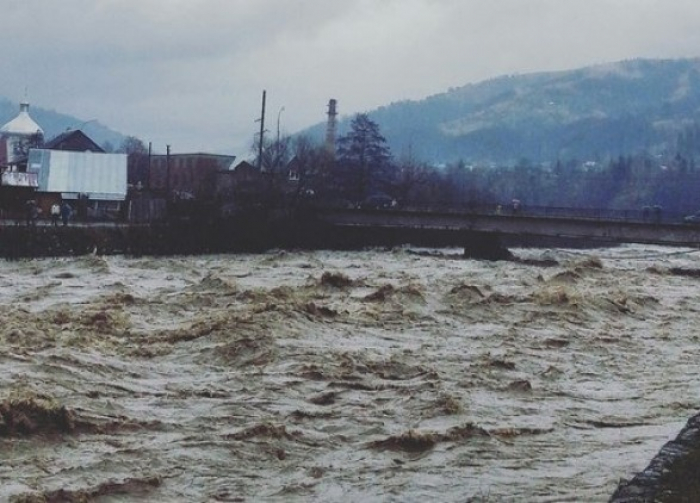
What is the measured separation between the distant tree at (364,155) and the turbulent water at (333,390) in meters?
66.2

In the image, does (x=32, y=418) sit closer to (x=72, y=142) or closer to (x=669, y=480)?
(x=669, y=480)

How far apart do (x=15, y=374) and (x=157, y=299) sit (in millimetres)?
16256

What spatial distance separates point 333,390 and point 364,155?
92.6 m

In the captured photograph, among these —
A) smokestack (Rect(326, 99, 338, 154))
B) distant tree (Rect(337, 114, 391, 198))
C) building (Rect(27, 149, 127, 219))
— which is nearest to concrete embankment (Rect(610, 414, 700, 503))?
building (Rect(27, 149, 127, 219))

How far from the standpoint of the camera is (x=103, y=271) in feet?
158

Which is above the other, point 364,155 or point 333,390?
point 364,155

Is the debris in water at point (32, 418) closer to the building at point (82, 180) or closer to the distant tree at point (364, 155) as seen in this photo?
the building at point (82, 180)

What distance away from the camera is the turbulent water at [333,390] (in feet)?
50.3

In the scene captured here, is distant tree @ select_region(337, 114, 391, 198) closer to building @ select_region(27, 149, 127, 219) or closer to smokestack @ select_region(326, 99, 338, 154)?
smokestack @ select_region(326, 99, 338, 154)

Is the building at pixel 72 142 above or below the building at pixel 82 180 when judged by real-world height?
above

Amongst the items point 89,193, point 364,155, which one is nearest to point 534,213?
point 89,193

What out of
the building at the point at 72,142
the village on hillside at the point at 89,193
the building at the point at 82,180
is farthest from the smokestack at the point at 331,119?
the building at the point at 82,180

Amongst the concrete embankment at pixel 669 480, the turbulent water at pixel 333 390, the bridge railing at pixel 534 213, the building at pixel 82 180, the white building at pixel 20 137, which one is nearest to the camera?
the concrete embankment at pixel 669 480

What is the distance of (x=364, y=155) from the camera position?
113625mm
